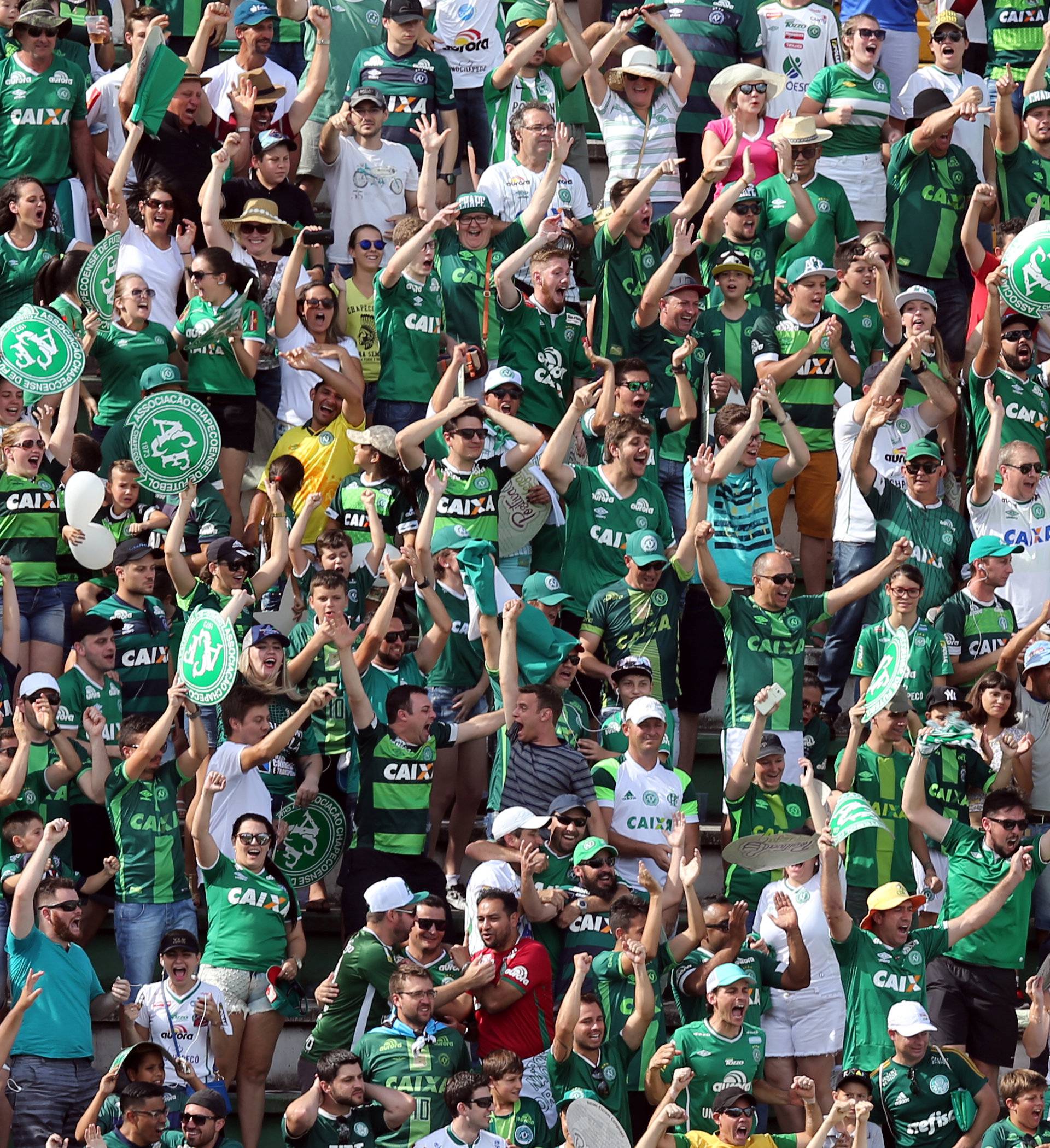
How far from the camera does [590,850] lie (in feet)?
43.9

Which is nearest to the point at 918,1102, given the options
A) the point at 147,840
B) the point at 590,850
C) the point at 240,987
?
Result: the point at 590,850

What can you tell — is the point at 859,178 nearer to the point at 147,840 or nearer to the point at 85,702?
the point at 85,702

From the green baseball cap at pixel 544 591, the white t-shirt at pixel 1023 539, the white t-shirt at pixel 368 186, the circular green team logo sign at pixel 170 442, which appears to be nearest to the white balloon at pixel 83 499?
the circular green team logo sign at pixel 170 442

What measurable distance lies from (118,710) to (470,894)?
7.28ft

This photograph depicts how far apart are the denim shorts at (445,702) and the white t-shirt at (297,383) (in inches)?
84.9

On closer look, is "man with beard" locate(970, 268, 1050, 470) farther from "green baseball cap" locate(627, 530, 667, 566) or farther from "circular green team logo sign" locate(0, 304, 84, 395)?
"circular green team logo sign" locate(0, 304, 84, 395)

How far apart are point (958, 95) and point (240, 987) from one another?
815 cm

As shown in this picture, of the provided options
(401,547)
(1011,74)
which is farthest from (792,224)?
(401,547)

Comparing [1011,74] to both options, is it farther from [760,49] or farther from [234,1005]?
[234,1005]

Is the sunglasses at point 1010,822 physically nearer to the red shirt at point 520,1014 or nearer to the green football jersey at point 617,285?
the red shirt at point 520,1014

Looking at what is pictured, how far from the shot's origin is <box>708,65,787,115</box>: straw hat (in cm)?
1731

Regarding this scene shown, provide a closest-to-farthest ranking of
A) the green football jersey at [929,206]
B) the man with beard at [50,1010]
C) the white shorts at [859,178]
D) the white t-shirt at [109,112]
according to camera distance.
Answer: the man with beard at [50,1010] < the white t-shirt at [109,112] < the green football jersey at [929,206] < the white shorts at [859,178]

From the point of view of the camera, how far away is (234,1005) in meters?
13.1

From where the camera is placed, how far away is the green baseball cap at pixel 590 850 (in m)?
13.4
